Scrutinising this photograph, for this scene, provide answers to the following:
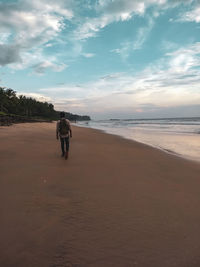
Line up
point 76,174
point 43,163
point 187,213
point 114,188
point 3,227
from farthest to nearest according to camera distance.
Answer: point 43,163
point 76,174
point 114,188
point 187,213
point 3,227

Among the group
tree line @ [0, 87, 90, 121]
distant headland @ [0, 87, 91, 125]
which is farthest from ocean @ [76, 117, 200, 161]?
tree line @ [0, 87, 90, 121]

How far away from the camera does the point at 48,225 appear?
2.58m

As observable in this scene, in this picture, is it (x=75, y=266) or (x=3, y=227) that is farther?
(x=3, y=227)

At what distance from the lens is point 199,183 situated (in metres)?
4.66

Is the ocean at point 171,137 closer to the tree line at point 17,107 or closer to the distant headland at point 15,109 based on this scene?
the distant headland at point 15,109

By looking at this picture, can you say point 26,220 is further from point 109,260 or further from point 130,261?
point 130,261

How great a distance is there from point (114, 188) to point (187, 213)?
1.56m

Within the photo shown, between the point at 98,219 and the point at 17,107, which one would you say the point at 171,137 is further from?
the point at 17,107

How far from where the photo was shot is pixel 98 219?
110 inches

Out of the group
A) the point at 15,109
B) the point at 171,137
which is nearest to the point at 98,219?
the point at 171,137

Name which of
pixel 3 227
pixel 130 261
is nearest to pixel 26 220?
pixel 3 227

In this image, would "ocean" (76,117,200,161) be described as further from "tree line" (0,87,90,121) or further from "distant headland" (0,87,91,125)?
→ "tree line" (0,87,90,121)

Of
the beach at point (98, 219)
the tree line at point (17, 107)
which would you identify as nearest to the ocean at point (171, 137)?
Answer: the beach at point (98, 219)

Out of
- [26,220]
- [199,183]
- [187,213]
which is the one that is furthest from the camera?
[199,183]
